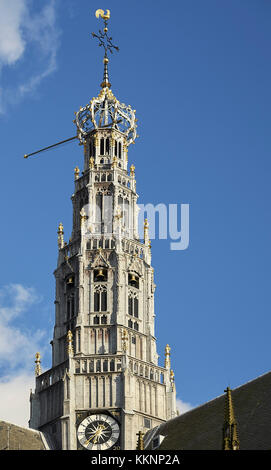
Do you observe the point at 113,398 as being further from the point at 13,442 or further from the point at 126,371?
the point at 13,442

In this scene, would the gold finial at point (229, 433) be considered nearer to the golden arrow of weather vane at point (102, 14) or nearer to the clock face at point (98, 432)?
the clock face at point (98, 432)

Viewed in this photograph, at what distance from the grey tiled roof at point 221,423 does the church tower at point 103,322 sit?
3.65 meters

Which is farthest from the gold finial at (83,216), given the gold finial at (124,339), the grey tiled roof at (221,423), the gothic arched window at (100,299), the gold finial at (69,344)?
the grey tiled roof at (221,423)

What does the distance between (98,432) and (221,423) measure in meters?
11.6

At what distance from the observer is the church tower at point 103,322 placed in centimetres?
8575

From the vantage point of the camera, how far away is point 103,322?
297 ft

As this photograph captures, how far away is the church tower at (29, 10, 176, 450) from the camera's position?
281 feet

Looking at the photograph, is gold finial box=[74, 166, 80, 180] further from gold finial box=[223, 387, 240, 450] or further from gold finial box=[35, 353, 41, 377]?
gold finial box=[223, 387, 240, 450]

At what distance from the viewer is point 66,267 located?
9506cm

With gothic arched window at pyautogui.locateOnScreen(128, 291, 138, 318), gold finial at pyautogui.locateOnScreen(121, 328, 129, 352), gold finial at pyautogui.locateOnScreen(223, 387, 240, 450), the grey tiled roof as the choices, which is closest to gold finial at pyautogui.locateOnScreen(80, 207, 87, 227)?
gothic arched window at pyautogui.locateOnScreen(128, 291, 138, 318)

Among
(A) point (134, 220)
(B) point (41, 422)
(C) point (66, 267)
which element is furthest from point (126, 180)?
(B) point (41, 422)

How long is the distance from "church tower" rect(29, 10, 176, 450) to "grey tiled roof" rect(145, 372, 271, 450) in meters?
3.65

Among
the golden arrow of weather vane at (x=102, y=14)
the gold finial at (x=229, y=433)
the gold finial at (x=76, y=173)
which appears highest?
the golden arrow of weather vane at (x=102, y=14)
